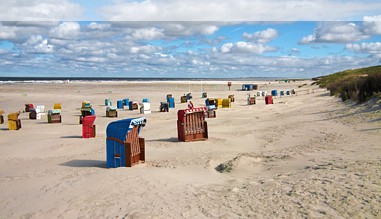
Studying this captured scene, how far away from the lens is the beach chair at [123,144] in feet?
31.1

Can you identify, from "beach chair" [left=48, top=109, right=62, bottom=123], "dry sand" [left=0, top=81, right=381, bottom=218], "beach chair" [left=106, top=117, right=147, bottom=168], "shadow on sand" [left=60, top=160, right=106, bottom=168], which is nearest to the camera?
"dry sand" [left=0, top=81, right=381, bottom=218]

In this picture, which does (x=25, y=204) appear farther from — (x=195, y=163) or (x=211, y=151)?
(x=211, y=151)

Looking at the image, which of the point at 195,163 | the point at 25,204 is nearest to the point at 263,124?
the point at 195,163

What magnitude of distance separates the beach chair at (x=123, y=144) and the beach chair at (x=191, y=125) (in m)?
3.45

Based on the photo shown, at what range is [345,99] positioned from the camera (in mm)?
22781

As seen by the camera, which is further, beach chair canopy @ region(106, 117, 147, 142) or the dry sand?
beach chair canopy @ region(106, 117, 147, 142)

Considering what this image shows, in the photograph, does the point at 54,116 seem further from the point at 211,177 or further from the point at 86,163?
the point at 211,177

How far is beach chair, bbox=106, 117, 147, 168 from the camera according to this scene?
9484mm

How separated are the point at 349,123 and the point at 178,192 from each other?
1006 centimetres

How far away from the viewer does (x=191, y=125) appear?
13.5 metres

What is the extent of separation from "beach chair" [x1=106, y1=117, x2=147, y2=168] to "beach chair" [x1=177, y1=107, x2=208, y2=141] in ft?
11.3

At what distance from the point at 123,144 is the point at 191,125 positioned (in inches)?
175

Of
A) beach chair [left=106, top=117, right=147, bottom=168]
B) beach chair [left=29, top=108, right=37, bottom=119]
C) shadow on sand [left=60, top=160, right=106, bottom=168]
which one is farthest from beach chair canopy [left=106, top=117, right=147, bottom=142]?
beach chair [left=29, top=108, right=37, bottom=119]

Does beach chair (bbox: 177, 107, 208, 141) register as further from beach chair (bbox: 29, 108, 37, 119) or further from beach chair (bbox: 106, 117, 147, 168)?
beach chair (bbox: 29, 108, 37, 119)
